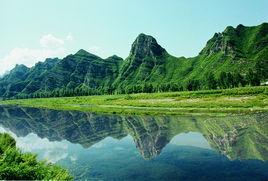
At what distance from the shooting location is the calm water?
33812 mm

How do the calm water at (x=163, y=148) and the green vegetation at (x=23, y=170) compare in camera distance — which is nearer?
the green vegetation at (x=23, y=170)

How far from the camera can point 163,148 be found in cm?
4719

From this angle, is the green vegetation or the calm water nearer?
the green vegetation

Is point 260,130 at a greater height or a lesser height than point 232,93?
lesser

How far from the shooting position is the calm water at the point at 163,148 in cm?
3381

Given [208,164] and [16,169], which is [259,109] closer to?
[208,164]

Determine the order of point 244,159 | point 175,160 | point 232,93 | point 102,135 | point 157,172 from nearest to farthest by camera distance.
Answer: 1. point 157,172
2. point 244,159
3. point 175,160
4. point 102,135
5. point 232,93

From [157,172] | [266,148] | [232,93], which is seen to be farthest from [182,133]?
[232,93]

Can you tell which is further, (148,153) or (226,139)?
(226,139)

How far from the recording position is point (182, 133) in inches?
2279

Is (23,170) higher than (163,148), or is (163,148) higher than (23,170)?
(23,170)

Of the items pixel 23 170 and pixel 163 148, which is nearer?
pixel 23 170

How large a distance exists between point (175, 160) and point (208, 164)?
4774 mm

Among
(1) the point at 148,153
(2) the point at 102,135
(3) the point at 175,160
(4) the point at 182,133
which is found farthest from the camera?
(2) the point at 102,135
